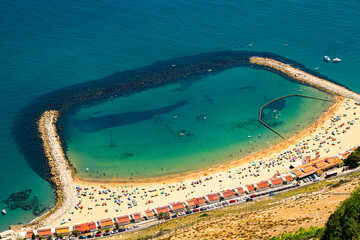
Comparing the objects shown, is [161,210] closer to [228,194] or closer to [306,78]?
[228,194]

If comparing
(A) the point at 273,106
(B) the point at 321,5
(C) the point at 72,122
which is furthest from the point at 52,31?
(B) the point at 321,5

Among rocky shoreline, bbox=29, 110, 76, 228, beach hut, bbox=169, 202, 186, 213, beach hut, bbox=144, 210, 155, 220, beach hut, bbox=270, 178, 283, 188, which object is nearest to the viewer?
beach hut, bbox=144, 210, 155, 220

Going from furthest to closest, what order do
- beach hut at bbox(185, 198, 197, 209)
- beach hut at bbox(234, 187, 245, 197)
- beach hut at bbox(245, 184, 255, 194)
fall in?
beach hut at bbox(245, 184, 255, 194), beach hut at bbox(234, 187, 245, 197), beach hut at bbox(185, 198, 197, 209)

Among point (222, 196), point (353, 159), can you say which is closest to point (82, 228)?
point (222, 196)

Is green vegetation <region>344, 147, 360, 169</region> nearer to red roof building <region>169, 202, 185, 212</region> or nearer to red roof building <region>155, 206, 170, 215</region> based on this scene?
red roof building <region>169, 202, 185, 212</region>

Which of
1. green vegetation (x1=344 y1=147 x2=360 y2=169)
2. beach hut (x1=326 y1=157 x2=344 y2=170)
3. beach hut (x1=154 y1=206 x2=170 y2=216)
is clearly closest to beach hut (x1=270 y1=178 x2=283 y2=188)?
beach hut (x1=326 y1=157 x2=344 y2=170)

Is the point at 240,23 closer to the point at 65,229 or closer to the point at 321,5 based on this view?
the point at 321,5
